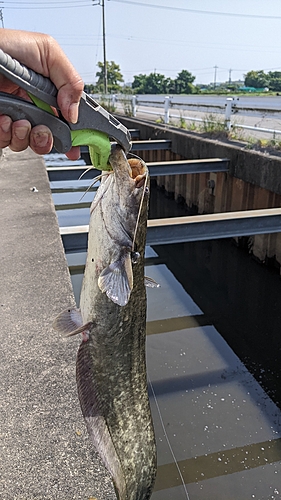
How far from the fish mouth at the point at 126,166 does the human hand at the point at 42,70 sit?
242mm

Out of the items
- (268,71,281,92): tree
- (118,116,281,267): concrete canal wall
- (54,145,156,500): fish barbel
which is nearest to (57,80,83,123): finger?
(54,145,156,500): fish barbel

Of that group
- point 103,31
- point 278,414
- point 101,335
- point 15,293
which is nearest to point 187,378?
point 278,414

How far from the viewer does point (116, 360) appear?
2.06 m

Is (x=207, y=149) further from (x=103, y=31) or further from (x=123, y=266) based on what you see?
(x=103, y=31)

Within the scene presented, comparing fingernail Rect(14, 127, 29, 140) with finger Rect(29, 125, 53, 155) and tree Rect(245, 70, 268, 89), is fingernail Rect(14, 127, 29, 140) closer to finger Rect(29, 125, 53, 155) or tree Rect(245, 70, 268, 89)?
finger Rect(29, 125, 53, 155)

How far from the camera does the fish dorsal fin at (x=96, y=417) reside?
79.3 inches

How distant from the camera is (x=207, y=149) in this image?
452 inches

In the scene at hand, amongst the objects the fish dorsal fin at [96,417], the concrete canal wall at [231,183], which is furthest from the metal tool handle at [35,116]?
the concrete canal wall at [231,183]

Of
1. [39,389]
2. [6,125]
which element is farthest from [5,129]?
[39,389]

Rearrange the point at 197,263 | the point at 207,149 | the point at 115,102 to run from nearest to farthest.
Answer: the point at 197,263
the point at 207,149
the point at 115,102

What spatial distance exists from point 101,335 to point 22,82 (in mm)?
1177

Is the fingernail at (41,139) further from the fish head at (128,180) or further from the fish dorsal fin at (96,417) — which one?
the fish dorsal fin at (96,417)

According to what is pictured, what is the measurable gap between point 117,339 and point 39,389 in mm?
1067

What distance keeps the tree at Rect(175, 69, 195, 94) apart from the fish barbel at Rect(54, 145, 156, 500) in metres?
64.3
